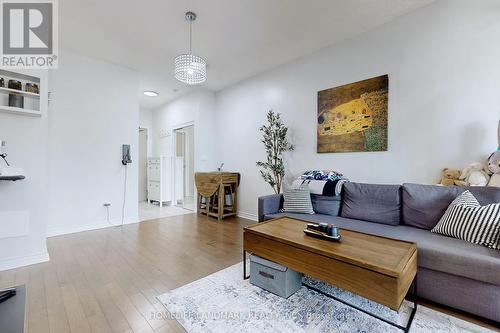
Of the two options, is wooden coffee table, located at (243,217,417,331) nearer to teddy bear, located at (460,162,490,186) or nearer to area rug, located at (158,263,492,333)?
area rug, located at (158,263,492,333)

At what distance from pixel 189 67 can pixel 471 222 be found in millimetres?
2920

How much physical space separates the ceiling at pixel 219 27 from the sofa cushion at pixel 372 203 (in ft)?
6.25

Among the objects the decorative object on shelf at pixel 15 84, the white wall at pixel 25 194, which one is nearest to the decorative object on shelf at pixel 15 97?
the decorative object on shelf at pixel 15 84

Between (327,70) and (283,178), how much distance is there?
67.5 inches

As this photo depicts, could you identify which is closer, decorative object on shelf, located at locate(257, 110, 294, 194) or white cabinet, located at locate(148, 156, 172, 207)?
decorative object on shelf, located at locate(257, 110, 294, 194)

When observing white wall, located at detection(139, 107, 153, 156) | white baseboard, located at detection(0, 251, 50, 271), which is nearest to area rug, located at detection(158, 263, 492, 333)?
white baseboard, located at detection(0, 251, 50, 271)

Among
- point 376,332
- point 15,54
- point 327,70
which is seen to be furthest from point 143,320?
point 327,70

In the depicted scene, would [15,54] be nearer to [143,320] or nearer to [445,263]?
[143,320]

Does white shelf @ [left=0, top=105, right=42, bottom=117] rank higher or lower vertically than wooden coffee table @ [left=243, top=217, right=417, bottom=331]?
higher

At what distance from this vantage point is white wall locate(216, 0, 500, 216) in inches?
78.5

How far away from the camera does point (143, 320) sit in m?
1.43

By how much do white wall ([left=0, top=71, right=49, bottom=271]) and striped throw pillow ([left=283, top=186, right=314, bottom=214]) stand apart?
270 centimetres

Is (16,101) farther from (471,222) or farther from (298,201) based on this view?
(471,222)

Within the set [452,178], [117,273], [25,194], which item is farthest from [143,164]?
[452,178]
